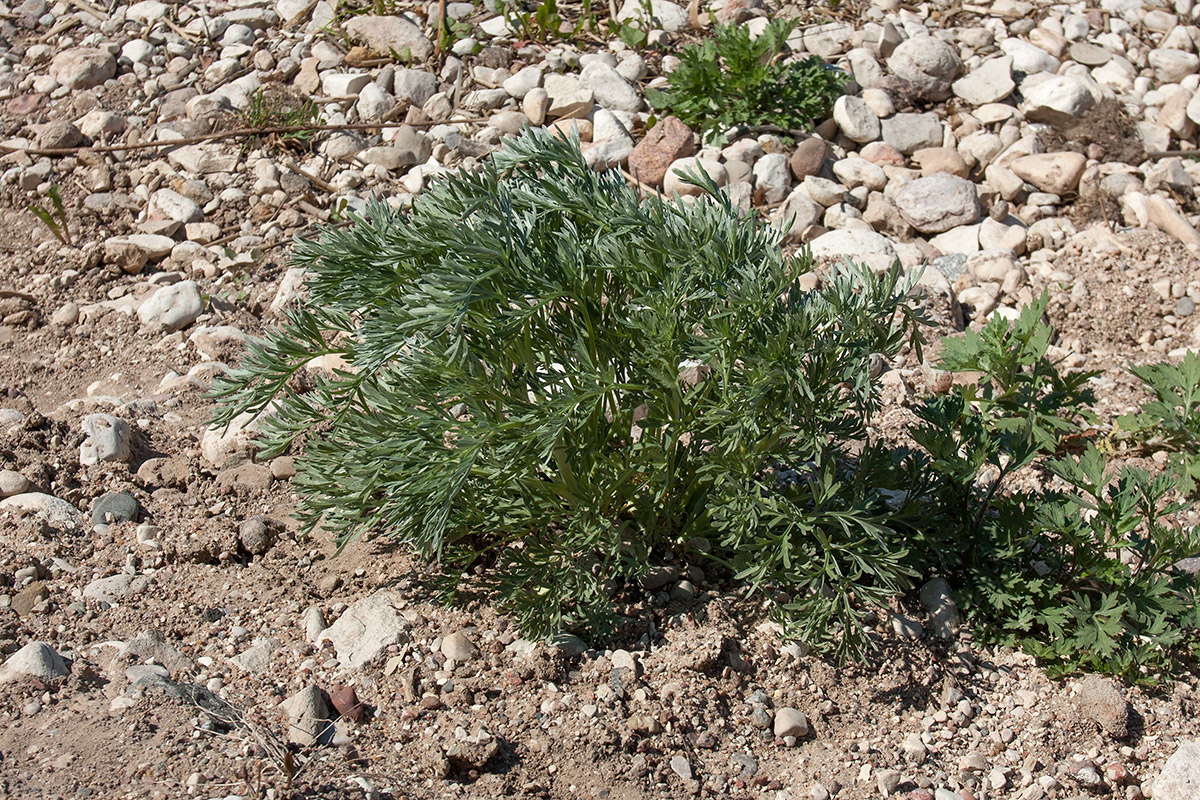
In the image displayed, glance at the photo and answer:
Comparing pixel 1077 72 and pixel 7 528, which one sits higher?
pixel 7 528

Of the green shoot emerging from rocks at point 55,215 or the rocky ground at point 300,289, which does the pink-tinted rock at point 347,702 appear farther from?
the green shoot emerging from rocks at point 55,215

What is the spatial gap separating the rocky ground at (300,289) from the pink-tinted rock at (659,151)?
31 millimetres

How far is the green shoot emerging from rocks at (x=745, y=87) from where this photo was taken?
608 cm

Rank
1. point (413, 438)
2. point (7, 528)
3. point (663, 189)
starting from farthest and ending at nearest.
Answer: point (663, 189) → point (7, 528) → point (413, 438)

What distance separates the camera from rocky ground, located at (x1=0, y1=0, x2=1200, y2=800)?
3.08m

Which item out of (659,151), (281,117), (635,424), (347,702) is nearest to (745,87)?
(659,151)

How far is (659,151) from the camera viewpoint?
5922mm

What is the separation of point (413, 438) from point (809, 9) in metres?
5.14

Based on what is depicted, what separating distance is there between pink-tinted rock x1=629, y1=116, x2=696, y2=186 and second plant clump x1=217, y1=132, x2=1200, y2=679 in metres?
2.44

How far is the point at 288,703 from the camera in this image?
3.06 metres

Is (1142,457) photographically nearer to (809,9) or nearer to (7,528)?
(809,9)

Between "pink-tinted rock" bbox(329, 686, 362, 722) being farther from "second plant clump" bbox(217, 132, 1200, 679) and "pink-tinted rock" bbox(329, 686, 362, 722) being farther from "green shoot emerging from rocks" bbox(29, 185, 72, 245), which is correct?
"green shoot emerging from rocks" bbox(29, 185, 72, 245)

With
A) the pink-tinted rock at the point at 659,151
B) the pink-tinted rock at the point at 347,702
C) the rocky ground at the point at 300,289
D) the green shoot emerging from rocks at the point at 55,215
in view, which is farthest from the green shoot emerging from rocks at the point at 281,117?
the pink-tinted rock at the point at 347,702

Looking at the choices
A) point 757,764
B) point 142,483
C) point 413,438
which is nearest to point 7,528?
point 142,483
